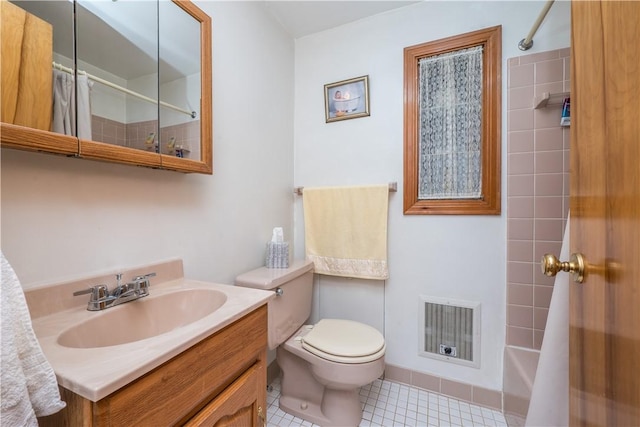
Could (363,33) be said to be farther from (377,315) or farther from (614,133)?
(377,315)

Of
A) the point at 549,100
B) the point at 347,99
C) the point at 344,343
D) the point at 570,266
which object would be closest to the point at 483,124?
the point at 549,100

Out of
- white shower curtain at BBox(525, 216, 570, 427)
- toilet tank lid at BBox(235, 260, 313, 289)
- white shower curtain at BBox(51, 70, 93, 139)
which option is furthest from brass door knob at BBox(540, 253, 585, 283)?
white shower curtain at BBox(51, 70, 93, 139)

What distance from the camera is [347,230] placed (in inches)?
63.5

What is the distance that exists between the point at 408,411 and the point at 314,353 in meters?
0.64

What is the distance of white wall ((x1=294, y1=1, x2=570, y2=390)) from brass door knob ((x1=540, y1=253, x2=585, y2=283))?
87 cm

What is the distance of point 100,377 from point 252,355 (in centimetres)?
42

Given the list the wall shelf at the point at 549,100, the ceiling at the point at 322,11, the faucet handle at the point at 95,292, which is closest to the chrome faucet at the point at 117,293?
the faucet handle at the point at 95,292

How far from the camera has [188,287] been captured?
3.11ft

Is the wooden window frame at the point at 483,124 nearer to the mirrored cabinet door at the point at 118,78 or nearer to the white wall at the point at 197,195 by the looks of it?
the white wall at the point at 197,195

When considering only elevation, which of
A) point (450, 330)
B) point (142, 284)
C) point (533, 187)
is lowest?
point (450, 330)

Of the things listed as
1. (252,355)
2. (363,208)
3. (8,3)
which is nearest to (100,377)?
(252,355)

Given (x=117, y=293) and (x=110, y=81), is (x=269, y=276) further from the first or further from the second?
(x=110, y=81)

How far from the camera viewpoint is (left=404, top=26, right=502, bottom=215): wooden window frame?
4.47ft

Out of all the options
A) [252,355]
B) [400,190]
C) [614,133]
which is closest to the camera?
[614,133]
